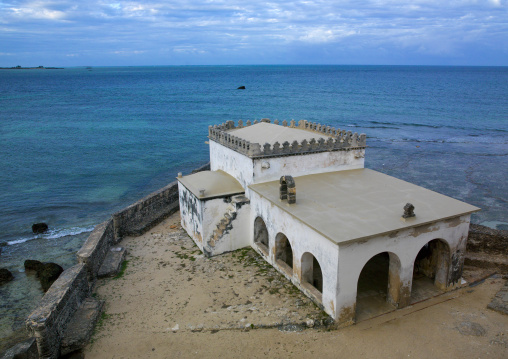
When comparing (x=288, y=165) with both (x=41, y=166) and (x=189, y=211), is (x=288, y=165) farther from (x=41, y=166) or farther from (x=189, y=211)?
(x=41, y=166)

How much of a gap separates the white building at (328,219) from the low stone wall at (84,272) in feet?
9.54

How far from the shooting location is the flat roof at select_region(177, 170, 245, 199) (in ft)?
65.5

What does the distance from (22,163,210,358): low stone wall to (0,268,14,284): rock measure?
18.7 ft

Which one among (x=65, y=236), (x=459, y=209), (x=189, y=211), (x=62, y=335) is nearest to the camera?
(x=62, y=335)

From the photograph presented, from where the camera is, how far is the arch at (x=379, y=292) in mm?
15211

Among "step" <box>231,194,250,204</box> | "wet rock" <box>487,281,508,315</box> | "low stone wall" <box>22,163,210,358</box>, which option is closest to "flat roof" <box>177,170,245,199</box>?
"step" <box>231,194,250,204</box>

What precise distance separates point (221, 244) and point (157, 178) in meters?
24.0

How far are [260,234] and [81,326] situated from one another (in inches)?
363

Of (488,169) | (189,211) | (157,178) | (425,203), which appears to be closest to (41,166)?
(157,178)

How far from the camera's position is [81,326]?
564 inches

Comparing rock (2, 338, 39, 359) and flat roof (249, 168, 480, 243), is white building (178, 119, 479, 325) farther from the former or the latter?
rock (2, 338, 39, 359)

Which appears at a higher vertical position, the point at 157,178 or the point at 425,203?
the point at 425,203

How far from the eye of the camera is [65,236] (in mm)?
27703

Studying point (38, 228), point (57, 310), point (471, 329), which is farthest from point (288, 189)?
point (38, 228)
